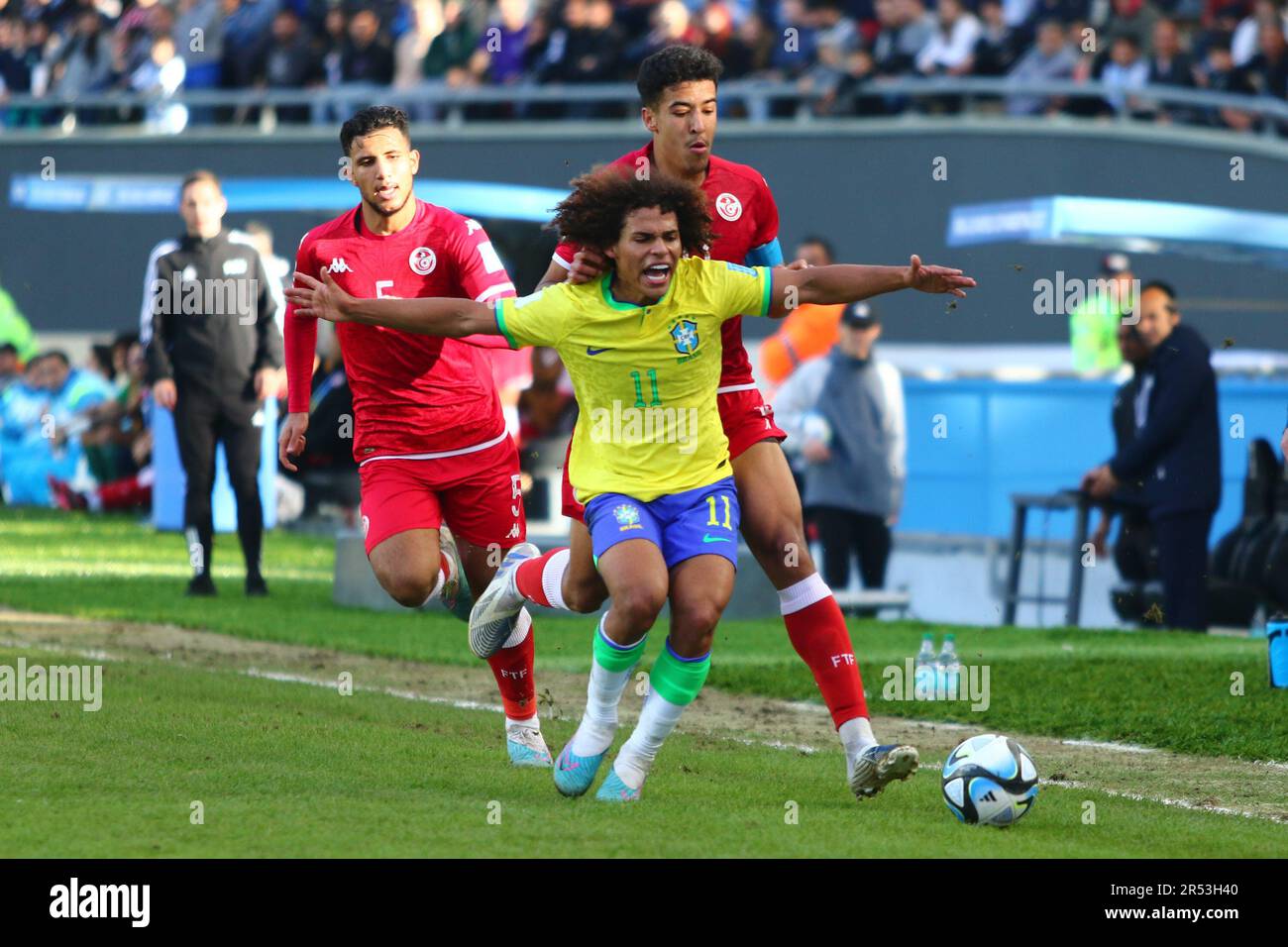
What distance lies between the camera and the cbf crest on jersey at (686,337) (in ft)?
24.4

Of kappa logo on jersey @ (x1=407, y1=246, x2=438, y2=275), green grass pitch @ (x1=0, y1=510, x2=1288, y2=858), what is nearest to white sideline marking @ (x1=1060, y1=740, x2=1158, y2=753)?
green grass pitch @ (x1=0, y1=510, x2=1288, y2=858)

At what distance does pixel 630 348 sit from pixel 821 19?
57.9ft

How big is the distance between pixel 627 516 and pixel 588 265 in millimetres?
883

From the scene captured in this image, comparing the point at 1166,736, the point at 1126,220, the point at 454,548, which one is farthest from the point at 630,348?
the point at 1126,220

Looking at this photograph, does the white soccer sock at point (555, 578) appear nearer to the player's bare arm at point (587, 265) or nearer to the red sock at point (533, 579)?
the red sock at point (533, 579)

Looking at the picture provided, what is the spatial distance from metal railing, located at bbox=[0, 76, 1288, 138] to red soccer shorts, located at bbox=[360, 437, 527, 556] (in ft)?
48.9

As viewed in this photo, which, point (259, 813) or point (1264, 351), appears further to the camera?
point (1264, 351)

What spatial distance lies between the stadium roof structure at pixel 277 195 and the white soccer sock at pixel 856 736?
46.7 feet

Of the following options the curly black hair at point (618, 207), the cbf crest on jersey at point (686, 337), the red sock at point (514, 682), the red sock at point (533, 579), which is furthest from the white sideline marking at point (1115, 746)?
the curly black hair at point (618, 207)

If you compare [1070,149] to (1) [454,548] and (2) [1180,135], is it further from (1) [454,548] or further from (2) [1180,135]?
(1) [454,548]

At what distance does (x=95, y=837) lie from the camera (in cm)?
660

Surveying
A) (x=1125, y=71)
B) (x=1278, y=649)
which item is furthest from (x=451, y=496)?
(x=1125, y=71)

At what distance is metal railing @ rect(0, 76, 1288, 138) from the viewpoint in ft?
74.1
